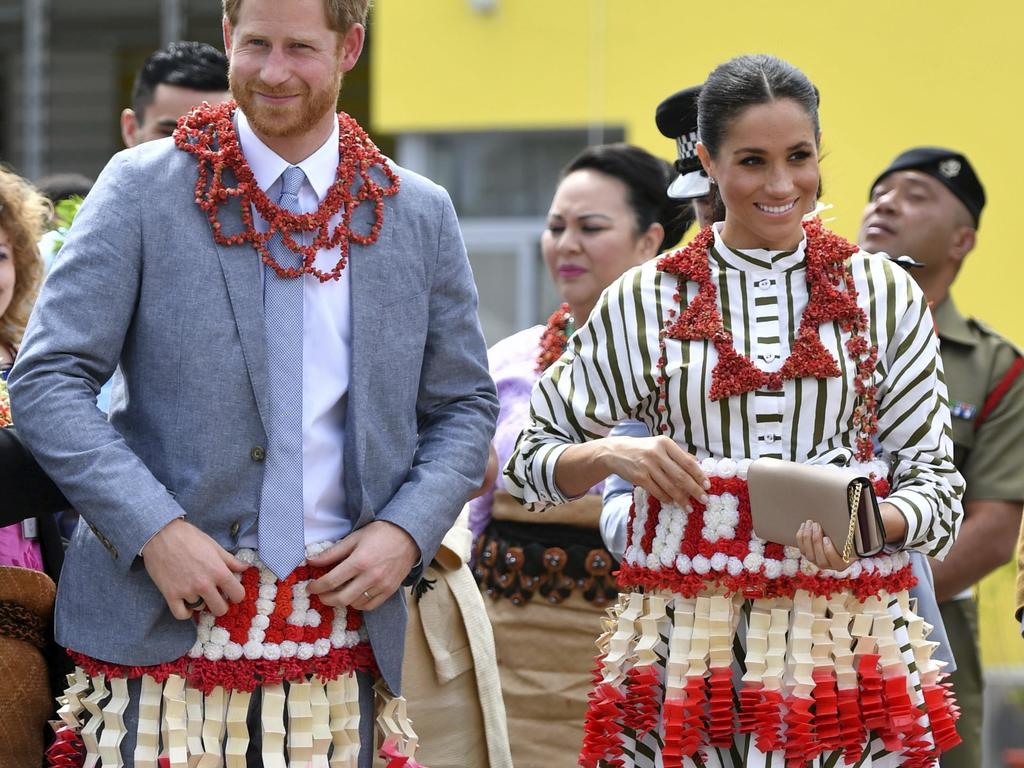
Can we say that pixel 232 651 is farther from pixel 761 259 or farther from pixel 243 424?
pixel 761 259

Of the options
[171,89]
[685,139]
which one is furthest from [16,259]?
[685,139]

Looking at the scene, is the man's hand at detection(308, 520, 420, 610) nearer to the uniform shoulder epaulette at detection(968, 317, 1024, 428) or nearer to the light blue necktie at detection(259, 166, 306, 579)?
the light blue necktie at detection(259, 166, 306, 579)

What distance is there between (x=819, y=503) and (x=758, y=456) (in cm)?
23

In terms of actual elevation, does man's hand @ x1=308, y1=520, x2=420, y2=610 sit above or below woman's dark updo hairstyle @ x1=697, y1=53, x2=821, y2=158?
below

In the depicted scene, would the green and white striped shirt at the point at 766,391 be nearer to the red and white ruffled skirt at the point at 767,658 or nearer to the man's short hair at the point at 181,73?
the red and white ruffled skirt at the point at 767,658

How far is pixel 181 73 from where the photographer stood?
16.2 ft

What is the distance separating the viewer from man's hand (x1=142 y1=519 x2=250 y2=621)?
106 inches

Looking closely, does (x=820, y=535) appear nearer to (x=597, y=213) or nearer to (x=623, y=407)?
(x=623, y=407)

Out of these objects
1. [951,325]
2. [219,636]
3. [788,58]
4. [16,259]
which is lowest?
[219,636]

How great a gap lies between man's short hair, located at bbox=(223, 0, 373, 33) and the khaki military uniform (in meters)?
2.39

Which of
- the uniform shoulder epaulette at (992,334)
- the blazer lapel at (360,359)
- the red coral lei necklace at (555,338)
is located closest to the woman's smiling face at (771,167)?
the blazer lapel at (360,359)

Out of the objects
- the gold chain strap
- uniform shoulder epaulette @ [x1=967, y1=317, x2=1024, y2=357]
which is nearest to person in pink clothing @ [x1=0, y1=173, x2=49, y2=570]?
the gold chain strap

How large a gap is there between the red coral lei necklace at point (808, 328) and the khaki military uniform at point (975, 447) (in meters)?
1.68

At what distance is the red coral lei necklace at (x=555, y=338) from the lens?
447cm
